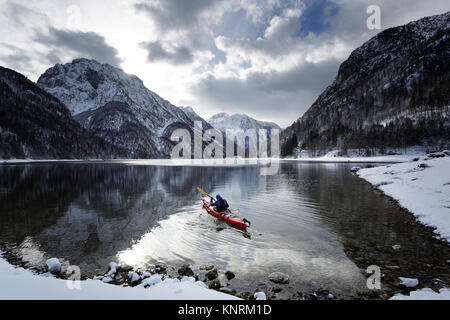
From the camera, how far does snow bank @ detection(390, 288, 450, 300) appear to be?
8.31m

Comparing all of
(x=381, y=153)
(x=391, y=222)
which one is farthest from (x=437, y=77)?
(x=391, y=222)

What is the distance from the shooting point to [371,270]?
1094cm

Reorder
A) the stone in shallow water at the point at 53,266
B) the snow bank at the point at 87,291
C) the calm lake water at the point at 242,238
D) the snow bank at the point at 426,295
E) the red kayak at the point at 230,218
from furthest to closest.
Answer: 1. the red kayak at the point at 230,218
2. the calm lake water at the point at 242,238
3. the stone in shallow water at the point at 53,266
4. the snow bank at the point at 426,295
5. the snow bank at the point at 87,291

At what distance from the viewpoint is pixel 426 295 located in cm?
851

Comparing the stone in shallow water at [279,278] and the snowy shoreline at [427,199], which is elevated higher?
the snowy shoreline at [427,199]

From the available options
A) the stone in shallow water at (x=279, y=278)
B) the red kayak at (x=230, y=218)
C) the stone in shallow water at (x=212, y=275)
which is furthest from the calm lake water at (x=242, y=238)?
the stone in shallow water at (x=212, y=275)

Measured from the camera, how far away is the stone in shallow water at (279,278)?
10070 mm

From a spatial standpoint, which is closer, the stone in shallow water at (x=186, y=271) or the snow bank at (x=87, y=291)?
the snow bank at (x=87, y=291)

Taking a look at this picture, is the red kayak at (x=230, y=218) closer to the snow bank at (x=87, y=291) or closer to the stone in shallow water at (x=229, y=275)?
the stone in shallow water at (x=229, y=275)

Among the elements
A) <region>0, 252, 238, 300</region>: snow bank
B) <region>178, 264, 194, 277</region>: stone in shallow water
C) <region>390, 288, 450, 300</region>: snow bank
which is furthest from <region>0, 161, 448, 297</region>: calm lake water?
<region>0, 252, 238, 300</region>: snow bank

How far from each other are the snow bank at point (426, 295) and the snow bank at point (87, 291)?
6459 mm

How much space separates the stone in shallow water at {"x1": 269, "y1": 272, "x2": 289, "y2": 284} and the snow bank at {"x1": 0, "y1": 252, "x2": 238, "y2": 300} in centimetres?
274

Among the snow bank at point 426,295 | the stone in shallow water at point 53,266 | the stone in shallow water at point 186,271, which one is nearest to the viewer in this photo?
the snow bank at point 426,295

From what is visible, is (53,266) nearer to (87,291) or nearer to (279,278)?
(87,291)
